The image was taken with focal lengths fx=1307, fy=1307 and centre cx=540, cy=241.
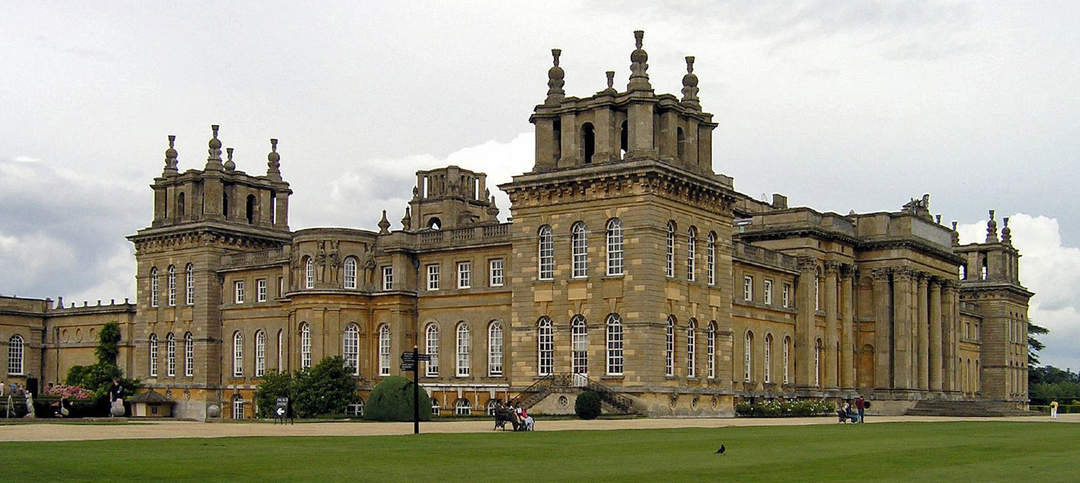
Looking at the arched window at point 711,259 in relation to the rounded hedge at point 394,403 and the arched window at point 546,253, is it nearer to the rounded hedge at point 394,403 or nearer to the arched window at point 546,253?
the arched window at point 546,253

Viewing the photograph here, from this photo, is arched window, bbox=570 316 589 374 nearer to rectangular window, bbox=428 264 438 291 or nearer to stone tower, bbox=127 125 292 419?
rectangular window, bbox=428 264 438 291

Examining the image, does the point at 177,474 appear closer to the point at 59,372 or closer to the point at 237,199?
the point at 237,199

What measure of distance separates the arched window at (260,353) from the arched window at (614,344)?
21988 mm

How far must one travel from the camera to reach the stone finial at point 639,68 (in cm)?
5159

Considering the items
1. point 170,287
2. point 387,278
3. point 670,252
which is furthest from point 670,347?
point 170,287

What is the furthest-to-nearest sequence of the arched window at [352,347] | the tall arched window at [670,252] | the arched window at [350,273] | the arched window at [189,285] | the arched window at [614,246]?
the arched window at [189,285] < the arched window at [350,273] < the arched window at [352,347] < the tall arched window at [670,252] < the arched window at [614,246]

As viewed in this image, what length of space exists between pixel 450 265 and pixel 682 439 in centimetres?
3103

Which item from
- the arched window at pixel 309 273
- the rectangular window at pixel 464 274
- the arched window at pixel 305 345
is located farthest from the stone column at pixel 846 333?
the arched window at pixel 305 345

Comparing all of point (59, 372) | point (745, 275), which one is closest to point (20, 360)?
point (59, 372)

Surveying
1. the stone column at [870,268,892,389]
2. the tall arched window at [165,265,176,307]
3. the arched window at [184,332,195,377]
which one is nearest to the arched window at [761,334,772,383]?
the stone column at [870,268,892,389]

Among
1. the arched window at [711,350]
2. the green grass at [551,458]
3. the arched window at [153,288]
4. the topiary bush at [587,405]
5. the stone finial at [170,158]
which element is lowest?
the topiary bush at [587,405]

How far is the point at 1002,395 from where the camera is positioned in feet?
308

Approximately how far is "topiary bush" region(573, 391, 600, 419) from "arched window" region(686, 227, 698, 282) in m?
8.95

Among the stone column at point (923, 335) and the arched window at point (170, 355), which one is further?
the stone column at point (923, 335)
